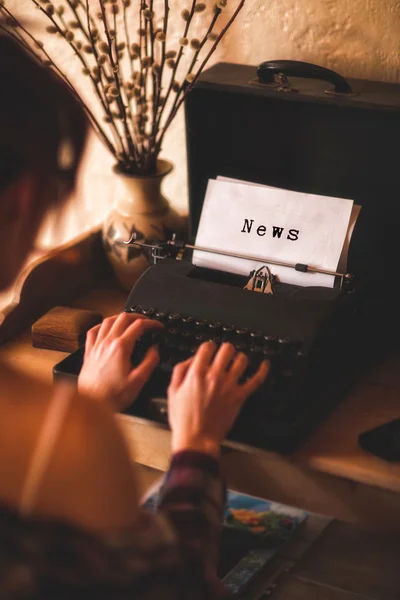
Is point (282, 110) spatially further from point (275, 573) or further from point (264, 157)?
point (275, 573)

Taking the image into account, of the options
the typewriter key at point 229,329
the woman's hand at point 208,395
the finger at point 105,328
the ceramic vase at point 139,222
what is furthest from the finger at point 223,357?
the ceramic vase at point 139,222

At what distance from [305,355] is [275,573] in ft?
1.61

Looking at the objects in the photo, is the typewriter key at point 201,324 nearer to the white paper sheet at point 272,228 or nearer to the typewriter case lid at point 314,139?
the white paper sheet at point 272,228

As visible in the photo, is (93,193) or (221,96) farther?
(93,193)

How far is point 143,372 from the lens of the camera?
1.13 metres

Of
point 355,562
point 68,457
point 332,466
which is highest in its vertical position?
point 68,457

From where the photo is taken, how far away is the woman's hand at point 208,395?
3.17ft

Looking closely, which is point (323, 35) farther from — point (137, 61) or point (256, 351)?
point (256, 351)

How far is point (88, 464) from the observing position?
64 cm

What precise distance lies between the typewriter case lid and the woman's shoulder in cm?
79

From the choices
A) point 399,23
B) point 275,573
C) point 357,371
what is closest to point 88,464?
point 357,371

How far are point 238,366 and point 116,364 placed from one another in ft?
0.60

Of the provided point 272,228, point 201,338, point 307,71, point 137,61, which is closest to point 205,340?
point 201,338

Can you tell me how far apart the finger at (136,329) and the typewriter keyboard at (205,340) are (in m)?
0.02
